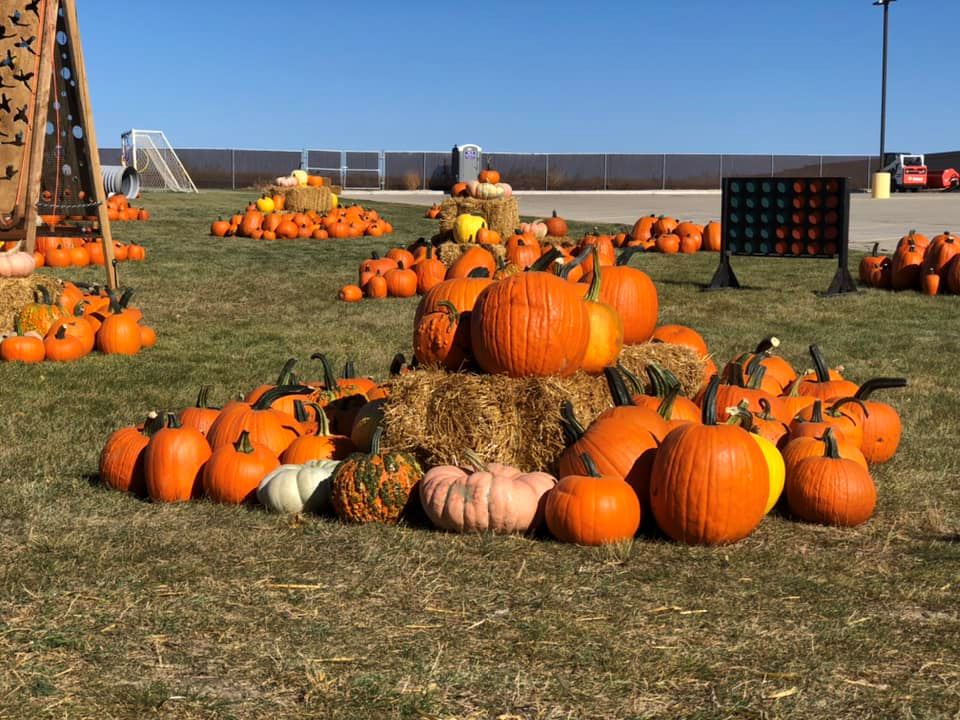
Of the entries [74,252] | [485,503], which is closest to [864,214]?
[74,252]

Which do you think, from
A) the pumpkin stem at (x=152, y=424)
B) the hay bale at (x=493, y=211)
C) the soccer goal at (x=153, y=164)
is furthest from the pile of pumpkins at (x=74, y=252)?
the soccer goal at (x=153, y=164)

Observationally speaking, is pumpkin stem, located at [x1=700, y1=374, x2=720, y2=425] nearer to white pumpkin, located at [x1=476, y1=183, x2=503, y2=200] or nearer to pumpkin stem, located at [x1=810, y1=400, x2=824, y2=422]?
pumpkin stem, located at [x1=810, y1=400, x2=824, y2=422]

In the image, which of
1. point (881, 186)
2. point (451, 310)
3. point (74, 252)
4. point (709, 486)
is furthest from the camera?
point (881, 186)

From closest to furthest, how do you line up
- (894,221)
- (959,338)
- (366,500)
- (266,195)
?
1. (366,500)
2. (959,338)
3. (894,221)
4. (266,195)

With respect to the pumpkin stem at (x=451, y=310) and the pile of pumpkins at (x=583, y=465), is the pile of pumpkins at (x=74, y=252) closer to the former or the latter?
the pile of pumpkins at (x=583, y=465)

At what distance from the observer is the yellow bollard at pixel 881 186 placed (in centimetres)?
4375

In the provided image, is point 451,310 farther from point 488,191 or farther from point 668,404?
point 488,191

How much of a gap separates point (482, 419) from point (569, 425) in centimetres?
43

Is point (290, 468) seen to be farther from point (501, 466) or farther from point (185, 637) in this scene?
point (185, 637)

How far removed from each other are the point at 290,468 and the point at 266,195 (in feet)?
80.2

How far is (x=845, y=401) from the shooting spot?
6367 millimetres

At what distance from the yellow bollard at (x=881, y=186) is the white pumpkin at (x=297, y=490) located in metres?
41.7

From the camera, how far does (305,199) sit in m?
28.3

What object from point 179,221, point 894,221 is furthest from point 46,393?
point 894,221
